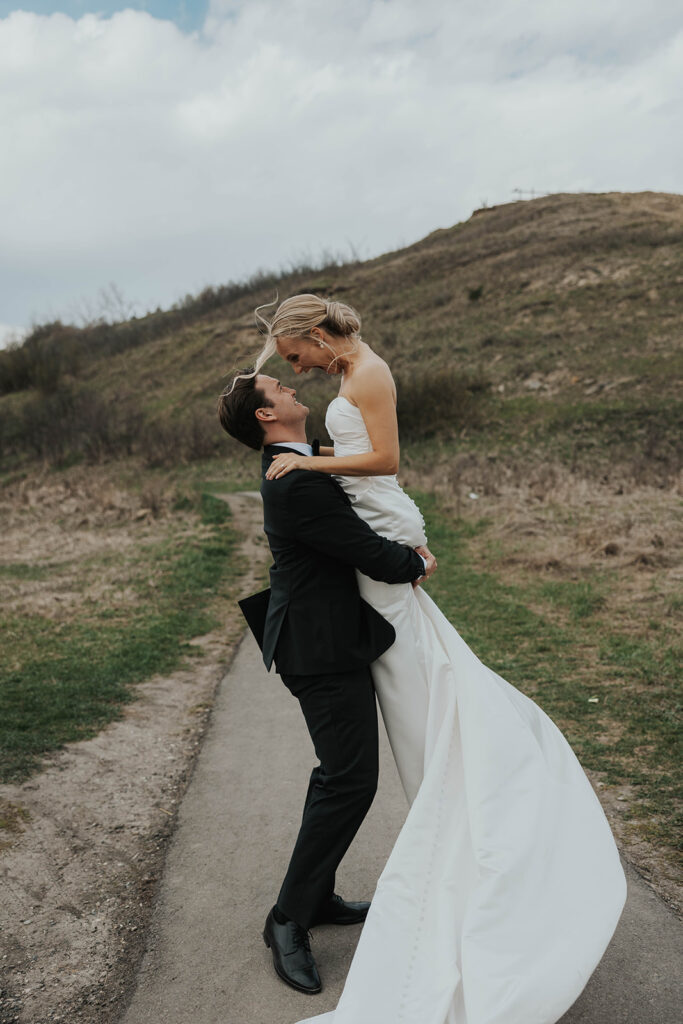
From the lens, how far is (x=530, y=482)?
18.3 m

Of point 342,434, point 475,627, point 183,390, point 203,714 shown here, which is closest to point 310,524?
point 342,434

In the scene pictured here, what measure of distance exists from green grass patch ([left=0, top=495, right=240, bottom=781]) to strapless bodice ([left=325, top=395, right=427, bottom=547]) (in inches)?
134

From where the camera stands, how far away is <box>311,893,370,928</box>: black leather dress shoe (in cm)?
357

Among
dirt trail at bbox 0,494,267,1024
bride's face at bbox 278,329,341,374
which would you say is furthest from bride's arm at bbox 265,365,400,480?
dirt trail at bbox 0,494,267,1024

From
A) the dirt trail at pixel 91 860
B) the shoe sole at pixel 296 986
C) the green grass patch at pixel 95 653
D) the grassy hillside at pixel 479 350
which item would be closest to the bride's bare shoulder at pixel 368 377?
the shoe sole at pixel 296 986

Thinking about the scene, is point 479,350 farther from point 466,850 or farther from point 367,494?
point 466,850

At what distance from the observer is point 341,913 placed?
3594 mm

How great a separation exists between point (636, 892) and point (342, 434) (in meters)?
2.46

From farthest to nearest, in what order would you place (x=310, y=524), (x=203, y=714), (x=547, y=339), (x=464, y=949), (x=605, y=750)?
(x=547, y=339) → (x=203, y=714) → (x=605, y=750) → (x=310, y=524) → (x=464, y=949)

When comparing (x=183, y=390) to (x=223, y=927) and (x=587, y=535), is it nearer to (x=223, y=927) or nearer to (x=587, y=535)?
(x=587, y=535)

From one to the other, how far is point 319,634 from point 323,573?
0.77 feet

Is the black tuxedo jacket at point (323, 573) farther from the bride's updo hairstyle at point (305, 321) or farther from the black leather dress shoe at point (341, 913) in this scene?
the black leather dress shoe at point (341, 913)

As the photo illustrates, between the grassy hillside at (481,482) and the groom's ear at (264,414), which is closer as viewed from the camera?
the groom's ear at (264,414)

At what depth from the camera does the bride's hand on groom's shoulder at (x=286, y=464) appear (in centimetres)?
311
